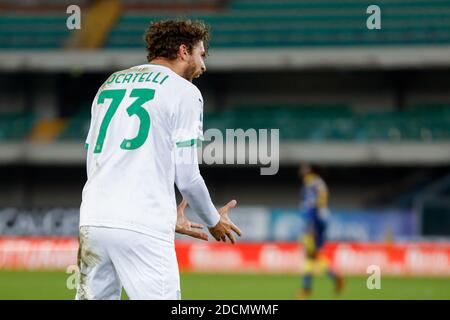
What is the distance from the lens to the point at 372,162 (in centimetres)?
2991

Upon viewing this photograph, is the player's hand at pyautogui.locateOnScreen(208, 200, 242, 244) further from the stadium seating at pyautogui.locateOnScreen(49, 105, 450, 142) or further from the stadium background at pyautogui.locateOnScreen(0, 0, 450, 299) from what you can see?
the stadium seating at pyautogui.locateOnScreen(49, 105, 450, 142)

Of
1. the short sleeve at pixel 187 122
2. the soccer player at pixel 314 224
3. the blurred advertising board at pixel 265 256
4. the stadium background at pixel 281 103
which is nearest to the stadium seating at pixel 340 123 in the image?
the stadium background at pixel 281 103

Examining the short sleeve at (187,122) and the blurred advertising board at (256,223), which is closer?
the short sleeve at (187,122)

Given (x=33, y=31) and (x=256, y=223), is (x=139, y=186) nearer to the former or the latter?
(x=256, y=223)

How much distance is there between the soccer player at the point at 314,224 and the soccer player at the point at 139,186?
1099cm

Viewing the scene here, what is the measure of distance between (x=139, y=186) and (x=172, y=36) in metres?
0.87

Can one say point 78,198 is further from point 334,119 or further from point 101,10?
point 334,119

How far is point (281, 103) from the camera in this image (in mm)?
33531

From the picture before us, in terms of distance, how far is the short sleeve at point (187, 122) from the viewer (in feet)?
16.2

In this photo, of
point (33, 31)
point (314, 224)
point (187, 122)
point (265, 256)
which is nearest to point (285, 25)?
point (33, 31)

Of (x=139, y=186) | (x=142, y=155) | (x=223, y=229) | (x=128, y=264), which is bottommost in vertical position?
(x=128, y=264)

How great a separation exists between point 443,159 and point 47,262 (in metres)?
12.4

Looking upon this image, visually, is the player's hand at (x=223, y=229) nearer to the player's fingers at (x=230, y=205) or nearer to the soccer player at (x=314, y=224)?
the player's fingers at (x=230, y=205)
